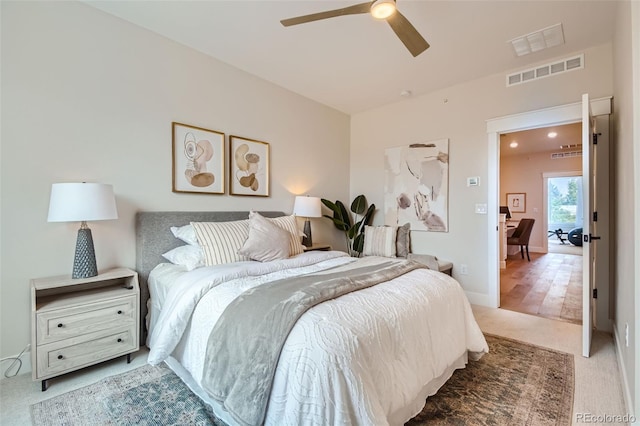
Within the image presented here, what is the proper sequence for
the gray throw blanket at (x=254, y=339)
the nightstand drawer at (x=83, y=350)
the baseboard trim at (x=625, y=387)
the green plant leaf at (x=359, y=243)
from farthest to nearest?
the green plant leaf at (x=359, y=243) < the nightstand drawer at (x=83, y=350) < the baseboard trim at (x=625, y=387) < the gray throw blanket at (x=254, y=339)

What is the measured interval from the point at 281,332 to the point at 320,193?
3332 mm

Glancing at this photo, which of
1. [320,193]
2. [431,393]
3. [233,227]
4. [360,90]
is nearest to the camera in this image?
[431,393]

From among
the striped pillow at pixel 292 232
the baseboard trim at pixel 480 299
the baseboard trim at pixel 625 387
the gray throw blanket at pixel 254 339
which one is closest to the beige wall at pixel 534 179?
the baseboard trim at pixel 480 299

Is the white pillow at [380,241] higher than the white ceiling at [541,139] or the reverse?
the reverse

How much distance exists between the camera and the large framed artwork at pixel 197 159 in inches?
114

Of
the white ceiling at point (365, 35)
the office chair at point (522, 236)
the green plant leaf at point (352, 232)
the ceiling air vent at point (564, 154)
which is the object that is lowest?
the office chair at point (522, 236)

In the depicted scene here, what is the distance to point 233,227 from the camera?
272 cm

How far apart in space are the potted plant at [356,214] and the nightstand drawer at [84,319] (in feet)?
9.44

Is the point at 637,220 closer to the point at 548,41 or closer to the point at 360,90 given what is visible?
the point at 548,41

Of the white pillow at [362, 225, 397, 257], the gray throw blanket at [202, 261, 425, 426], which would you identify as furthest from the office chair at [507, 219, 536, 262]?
the gray throw blanket at [202, 261, 425, 426]

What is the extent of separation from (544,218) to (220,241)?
905cm

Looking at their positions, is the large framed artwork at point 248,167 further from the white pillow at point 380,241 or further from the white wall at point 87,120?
the white pillow at point 380,241

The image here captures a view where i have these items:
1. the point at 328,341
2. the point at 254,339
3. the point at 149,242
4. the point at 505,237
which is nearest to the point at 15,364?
the point at 149,242

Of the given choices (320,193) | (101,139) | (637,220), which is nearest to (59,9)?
(101,139)
